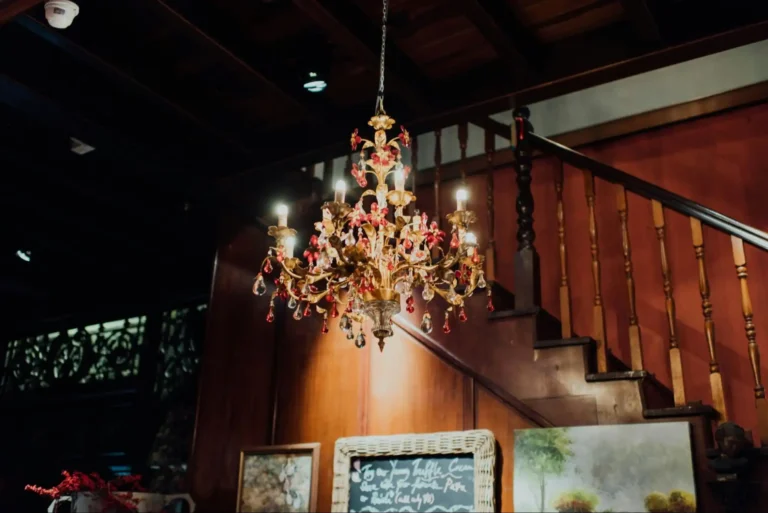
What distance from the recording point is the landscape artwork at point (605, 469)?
9.43 ft

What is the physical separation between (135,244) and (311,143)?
2.01 m

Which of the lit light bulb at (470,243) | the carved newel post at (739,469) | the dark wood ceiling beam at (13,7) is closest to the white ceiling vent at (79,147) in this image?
the dark wood ceiling beam at (13,7)

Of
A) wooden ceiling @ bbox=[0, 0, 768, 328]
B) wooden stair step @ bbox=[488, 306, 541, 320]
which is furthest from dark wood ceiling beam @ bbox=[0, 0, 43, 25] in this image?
wooden stair step @ bbox=[488, 306, 541, 320]

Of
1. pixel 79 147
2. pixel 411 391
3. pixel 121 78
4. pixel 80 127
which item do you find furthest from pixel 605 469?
pixel 79 147

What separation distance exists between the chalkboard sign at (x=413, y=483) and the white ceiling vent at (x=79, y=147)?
233cm

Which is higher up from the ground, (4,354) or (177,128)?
(177,128)

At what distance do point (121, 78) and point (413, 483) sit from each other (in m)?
2.44

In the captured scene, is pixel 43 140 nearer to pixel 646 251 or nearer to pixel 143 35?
pixel 143 35

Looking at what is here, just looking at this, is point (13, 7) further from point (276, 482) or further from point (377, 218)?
point (276, 482)

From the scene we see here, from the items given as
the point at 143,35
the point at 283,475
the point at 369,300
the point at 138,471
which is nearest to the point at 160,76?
the point at 143,35

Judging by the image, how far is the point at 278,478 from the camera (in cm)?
389

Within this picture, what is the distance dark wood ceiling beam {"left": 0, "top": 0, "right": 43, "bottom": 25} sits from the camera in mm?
2801

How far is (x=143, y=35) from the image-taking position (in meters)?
A: 3.60

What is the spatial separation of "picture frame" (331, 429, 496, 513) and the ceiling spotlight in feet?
5.77
